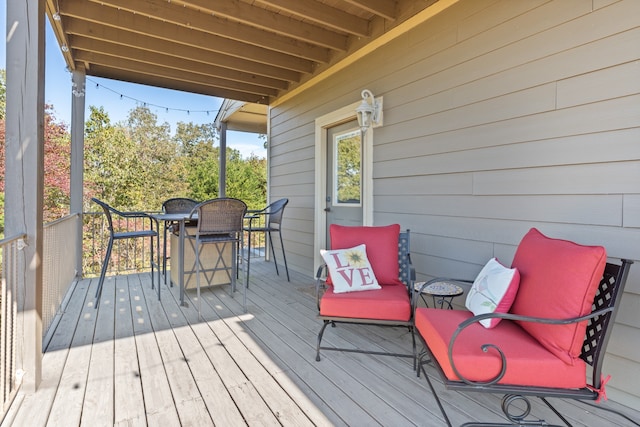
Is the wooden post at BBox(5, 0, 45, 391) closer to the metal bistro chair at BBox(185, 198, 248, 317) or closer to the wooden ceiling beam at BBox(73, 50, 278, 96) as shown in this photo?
the metal bistro chair at BBox(185, 198, 248, 317)

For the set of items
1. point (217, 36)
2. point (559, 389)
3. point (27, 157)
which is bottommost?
point (559, 389)

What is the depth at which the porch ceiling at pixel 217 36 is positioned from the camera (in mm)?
3070

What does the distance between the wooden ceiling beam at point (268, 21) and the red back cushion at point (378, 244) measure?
2.17m

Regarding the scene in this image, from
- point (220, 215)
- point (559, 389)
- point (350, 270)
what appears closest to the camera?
point (559, 389)

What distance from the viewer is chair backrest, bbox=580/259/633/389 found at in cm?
140

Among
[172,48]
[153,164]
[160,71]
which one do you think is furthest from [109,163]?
[172,48]

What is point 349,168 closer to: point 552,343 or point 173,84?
point 552,343

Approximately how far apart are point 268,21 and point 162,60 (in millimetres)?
1671

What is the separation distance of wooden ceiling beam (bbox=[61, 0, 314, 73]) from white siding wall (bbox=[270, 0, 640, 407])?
1.28 m

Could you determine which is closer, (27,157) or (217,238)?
(27,157)

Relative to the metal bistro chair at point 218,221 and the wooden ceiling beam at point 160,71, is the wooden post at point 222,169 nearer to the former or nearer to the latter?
the wooden ceiling beam at point 160,71

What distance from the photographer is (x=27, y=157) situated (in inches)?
70.1

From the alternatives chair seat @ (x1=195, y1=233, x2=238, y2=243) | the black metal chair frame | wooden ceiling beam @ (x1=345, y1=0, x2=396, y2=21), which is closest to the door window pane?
wooden ceiling beam @ (x1=345, y1=0, x2=396, y2=21)

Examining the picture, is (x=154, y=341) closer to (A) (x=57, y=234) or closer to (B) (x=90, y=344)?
(B) (x=90, y=344)
